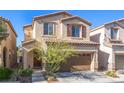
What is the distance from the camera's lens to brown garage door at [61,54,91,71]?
14.0 metres

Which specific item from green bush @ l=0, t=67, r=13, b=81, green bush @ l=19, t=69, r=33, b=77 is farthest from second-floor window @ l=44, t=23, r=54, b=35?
green bush @ l=0, t=67, r=13, b=81

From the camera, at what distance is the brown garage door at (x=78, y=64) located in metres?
14.0

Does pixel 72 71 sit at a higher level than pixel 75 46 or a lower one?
lower

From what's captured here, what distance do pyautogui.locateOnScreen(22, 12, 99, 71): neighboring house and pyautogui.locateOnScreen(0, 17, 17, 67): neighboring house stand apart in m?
0.65

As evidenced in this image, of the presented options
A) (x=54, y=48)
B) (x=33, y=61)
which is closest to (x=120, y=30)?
(x=54, y=48)

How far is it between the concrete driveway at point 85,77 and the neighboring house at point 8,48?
274 cm

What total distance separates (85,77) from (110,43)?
9.63 ft

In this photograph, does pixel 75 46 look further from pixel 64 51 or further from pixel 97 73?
pixel 97 73

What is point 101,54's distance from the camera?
15.1 meters

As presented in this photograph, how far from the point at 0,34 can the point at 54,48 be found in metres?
2.95

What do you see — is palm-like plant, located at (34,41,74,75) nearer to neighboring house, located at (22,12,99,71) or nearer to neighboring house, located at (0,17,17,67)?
neighboring house, located at (22,12,99,71)

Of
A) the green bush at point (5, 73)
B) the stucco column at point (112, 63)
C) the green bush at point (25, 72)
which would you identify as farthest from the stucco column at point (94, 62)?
the green bush at point (5, 73)

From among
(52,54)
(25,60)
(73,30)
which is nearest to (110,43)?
(73,30)
